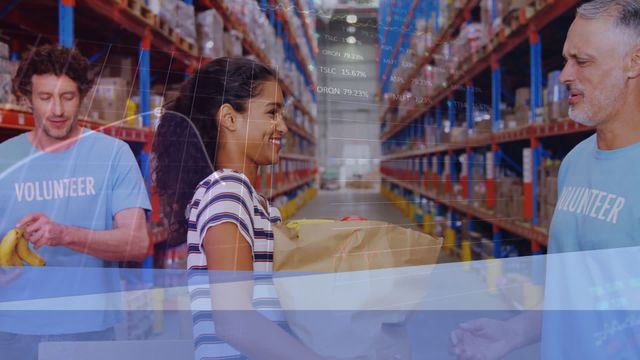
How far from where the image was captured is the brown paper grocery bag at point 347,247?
34.4 inches

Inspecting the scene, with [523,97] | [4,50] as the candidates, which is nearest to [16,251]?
[4,50]

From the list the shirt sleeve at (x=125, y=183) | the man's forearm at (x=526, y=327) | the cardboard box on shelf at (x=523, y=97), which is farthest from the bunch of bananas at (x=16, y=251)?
the cardboard box on shelf at (x=523, y=97)

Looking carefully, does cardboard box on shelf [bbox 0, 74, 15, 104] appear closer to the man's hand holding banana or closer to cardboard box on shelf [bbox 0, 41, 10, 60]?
cardboard box on shelf [bbox 0, 41, 10, 60]

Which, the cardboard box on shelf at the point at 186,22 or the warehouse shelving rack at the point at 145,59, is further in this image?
the cardboard box on shelf at the point at 186,22

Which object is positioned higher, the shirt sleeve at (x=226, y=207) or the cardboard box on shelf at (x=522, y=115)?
the cardboard box on shelf at (x=522, y=115)

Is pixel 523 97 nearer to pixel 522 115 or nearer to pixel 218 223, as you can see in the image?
pixel 522 115

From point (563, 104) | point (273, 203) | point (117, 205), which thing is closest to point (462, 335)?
point (273, 203)

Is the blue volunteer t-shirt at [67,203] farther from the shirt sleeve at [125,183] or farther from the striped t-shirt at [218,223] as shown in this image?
the striped t-shirt at [218,223]

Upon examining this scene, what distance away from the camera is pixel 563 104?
2322 millimetres

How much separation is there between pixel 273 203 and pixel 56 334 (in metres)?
0.46

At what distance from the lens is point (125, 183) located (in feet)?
2.91

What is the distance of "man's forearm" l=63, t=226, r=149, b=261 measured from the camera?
87cm

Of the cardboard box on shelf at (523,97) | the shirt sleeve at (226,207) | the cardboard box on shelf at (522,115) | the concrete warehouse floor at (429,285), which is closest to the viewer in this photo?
the shirt sleeve at (226,207)

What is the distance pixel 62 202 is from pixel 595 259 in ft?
3.46
